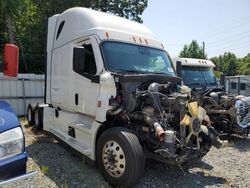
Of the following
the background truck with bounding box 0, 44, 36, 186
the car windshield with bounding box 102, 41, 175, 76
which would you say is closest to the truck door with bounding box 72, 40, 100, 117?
the car windshield with bounding box 102, 41, 175, 76

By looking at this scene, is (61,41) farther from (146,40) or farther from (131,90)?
(131,90)

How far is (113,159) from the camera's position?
4.61m

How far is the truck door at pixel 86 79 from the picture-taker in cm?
540

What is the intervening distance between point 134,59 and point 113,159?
210 centimetres

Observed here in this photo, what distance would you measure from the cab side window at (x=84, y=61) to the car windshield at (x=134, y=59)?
38 centimetres

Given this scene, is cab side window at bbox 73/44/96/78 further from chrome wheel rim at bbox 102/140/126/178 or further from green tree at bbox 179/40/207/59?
green tree at bbox 179/40/207/59

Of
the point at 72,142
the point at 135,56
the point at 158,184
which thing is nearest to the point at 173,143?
the point at 158,184

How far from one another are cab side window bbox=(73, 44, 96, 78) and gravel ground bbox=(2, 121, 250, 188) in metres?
1.85

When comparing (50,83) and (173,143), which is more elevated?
(50,83)

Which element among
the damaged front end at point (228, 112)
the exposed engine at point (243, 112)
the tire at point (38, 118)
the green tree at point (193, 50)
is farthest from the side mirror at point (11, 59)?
the green tree at point (193, 50)

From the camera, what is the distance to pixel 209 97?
8.35 meters

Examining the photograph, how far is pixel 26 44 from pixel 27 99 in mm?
11366

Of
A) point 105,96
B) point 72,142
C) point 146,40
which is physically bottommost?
point 72,142

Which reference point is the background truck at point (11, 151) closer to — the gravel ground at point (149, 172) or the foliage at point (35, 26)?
the gravel ground at point (149, 172)
